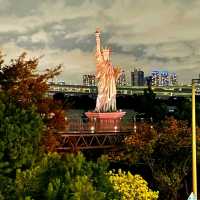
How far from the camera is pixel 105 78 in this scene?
5878cm

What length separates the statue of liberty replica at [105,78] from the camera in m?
55.8

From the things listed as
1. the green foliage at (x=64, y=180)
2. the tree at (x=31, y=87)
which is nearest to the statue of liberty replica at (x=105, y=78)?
the tree at (x=31, y=87)

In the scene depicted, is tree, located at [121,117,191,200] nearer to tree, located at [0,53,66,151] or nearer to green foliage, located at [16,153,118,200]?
tree, located at [0,53,66,151]

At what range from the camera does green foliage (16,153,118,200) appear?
1259 cm

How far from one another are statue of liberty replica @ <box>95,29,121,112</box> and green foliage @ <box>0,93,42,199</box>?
34.9m

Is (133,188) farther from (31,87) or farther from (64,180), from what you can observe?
(64,180)

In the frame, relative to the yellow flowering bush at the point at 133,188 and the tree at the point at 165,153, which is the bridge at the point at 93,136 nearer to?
the tree at the point at 165,153

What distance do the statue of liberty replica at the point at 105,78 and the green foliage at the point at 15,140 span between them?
1373 inches

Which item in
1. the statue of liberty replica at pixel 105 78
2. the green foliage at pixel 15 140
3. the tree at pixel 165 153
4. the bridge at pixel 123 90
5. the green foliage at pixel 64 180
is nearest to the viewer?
the green foliage at pixel 64 180

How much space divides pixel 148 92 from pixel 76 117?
151 feet

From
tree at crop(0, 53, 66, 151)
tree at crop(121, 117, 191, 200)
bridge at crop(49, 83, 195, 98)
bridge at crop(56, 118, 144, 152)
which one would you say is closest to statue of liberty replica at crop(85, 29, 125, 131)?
bridge at crop(56, 118, 144, 152)

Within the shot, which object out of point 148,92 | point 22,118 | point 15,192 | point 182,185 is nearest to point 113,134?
point 182,185

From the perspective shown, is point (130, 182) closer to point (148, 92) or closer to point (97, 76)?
point (97, 76)

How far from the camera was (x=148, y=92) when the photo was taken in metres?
88.6
